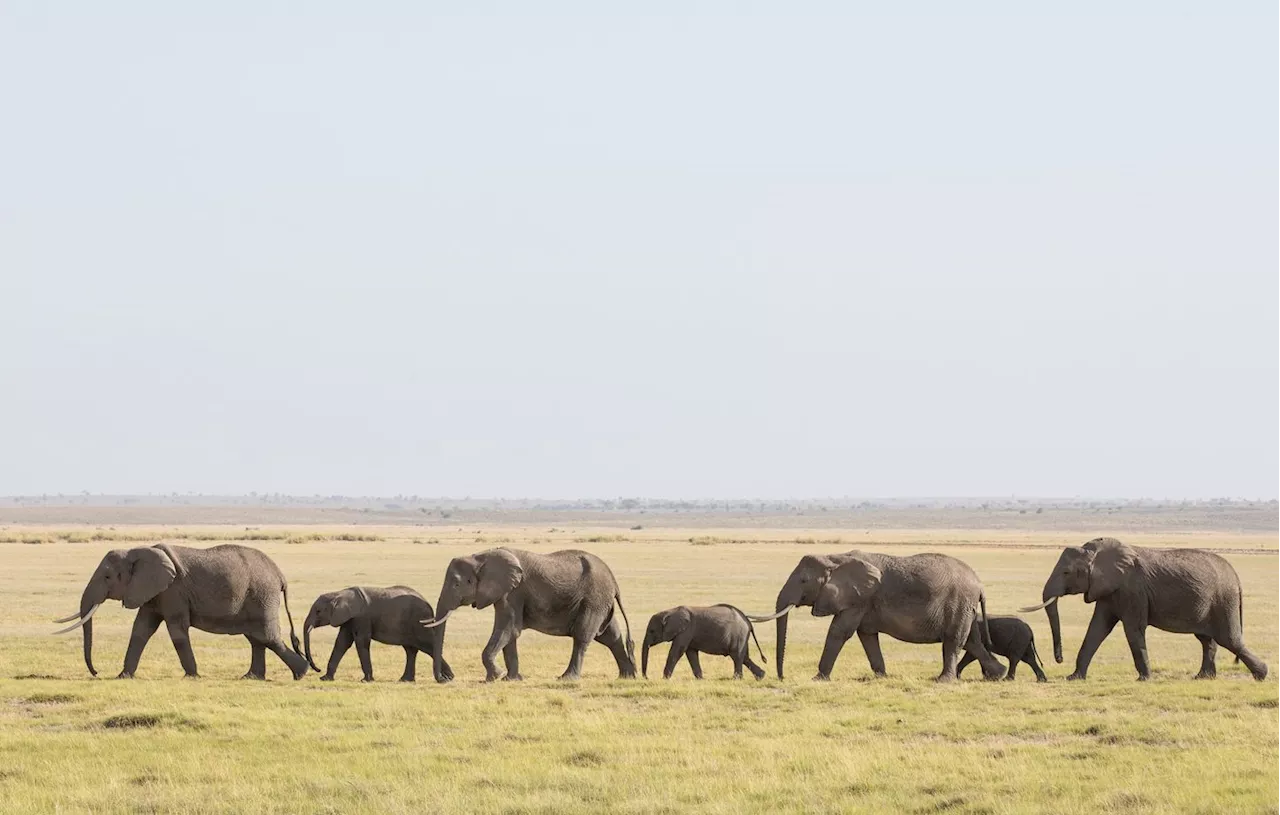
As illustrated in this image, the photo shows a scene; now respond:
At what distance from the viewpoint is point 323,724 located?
19406mm

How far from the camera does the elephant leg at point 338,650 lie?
24.9m

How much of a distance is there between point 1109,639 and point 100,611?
79.6ft

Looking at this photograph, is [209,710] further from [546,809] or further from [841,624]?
[841,624]

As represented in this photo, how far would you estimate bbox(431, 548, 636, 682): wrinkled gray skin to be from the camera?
24.9 meters

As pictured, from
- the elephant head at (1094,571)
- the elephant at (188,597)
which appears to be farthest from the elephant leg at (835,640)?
the elephant at (188,597)

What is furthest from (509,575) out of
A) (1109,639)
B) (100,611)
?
(100,611)

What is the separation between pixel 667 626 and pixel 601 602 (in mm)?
1298

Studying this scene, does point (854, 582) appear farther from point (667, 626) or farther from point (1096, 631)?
point (1096, 631)

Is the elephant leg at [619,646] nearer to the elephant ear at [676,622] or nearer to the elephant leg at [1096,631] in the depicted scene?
the elephant ear at [676,622]

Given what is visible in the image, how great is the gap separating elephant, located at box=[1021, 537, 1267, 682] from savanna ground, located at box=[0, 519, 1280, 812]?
2.46 feet

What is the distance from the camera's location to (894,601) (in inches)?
976

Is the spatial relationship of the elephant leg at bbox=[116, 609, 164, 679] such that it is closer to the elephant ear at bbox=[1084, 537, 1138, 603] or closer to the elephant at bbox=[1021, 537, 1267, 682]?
the elephant at bbox=[1021, 537, 1267, 682]

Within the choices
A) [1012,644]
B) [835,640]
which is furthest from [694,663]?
[1012,644]

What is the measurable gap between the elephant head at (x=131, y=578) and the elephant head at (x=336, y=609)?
2282 millimetres
